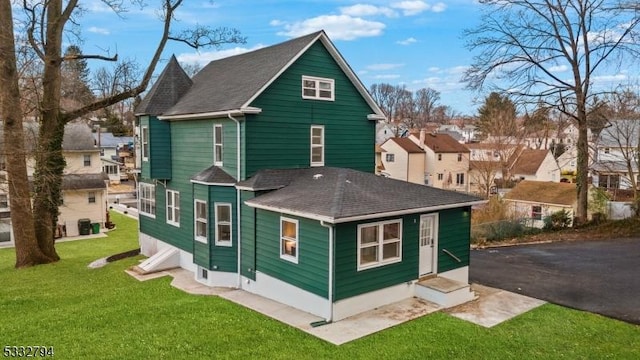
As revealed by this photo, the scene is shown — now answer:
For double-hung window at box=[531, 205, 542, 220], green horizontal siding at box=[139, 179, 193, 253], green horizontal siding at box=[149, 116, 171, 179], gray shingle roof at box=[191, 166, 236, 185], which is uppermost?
green horizontal siding at box=[149, 116, 171, 179]

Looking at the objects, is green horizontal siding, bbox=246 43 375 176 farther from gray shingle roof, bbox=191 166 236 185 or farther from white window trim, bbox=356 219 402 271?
A: white window trim, bbox=356 219 402 271

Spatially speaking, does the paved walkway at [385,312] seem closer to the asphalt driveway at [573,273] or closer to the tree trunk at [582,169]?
the asphalt driveway at [573,273]

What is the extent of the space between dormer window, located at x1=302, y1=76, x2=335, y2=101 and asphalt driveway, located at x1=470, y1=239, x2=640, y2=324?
7.60m

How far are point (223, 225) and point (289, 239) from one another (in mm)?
3049

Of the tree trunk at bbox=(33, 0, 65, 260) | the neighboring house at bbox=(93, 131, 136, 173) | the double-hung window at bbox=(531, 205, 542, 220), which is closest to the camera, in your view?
the tree trunk at bbox=(33, 0, 65, 260)

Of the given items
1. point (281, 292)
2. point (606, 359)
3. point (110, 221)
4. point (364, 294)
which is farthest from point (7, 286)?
point (110, 221)

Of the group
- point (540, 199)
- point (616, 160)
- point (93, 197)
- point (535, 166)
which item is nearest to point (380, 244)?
point (540, 199)

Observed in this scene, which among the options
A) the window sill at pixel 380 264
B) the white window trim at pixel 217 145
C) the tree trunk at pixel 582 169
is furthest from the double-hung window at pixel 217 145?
the tree trunk at pixel 582 169

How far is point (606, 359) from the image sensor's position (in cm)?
819

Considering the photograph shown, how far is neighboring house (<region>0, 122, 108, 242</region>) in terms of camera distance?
1185 inches

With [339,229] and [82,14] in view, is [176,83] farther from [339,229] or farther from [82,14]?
[339,229]

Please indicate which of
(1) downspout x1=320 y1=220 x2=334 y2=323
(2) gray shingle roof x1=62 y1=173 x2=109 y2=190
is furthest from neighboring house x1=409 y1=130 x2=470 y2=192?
(1) downspout x1=320 y1=220 x2=334 y2=323

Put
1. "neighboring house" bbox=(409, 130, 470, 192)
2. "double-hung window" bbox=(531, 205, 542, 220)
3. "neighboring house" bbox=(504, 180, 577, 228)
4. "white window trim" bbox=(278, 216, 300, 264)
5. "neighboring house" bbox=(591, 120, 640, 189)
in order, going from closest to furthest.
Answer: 1. "white window trim" bbox=(278, 216, 300, 264)
2. "neighboring house" bbox=(591, 120, 640, 189)
3. "neighboring house" bbox=(504, 180, 577, 228)
4. "double-hung window" bbox=(531, 205, 542, 220)
5. "neighboring house" bbox=(409, 130, 470, 192)

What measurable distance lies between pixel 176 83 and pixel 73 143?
19204mm
